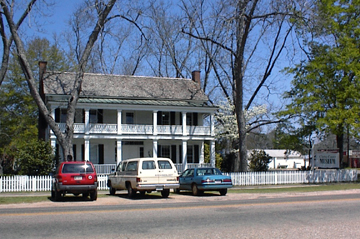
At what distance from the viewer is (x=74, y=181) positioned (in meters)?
17.3

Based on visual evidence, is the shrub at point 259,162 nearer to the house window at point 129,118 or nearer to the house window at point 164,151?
the house window at point 164,151

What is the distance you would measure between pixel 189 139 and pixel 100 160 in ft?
26.9

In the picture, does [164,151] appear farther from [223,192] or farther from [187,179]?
[223,192]

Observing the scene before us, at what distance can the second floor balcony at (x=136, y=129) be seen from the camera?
114 feet

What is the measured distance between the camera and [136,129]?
36594 millimetres

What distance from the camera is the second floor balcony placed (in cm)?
3469

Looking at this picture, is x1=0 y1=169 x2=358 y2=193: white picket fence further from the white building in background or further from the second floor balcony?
the white building in background

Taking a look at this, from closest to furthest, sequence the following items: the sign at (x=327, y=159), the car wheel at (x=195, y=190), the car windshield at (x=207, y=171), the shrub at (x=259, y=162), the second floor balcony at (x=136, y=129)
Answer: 1. the car wheel at (x=195, y=190)
2. the car windshield at (x=207, y=171)
3. the sign at (x=327, y=159)
4. the second floor balcony at (x=136, y=129)
5. the shrub at (x=259, y=162)

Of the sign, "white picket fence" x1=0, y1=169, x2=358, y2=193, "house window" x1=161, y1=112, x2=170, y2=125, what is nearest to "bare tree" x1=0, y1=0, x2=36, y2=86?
"white picket fence" x1=0, y1=169, x2=358, y2=193

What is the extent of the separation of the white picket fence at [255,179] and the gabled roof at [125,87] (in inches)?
354

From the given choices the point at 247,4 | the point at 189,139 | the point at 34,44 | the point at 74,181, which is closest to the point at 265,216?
the point at 74,181

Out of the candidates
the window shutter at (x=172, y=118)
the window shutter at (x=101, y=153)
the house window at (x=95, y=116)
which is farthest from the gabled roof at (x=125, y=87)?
the window shutter at (x=101, y=153)

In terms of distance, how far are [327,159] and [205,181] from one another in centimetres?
1523

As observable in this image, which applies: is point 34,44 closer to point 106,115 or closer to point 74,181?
point 106,115
